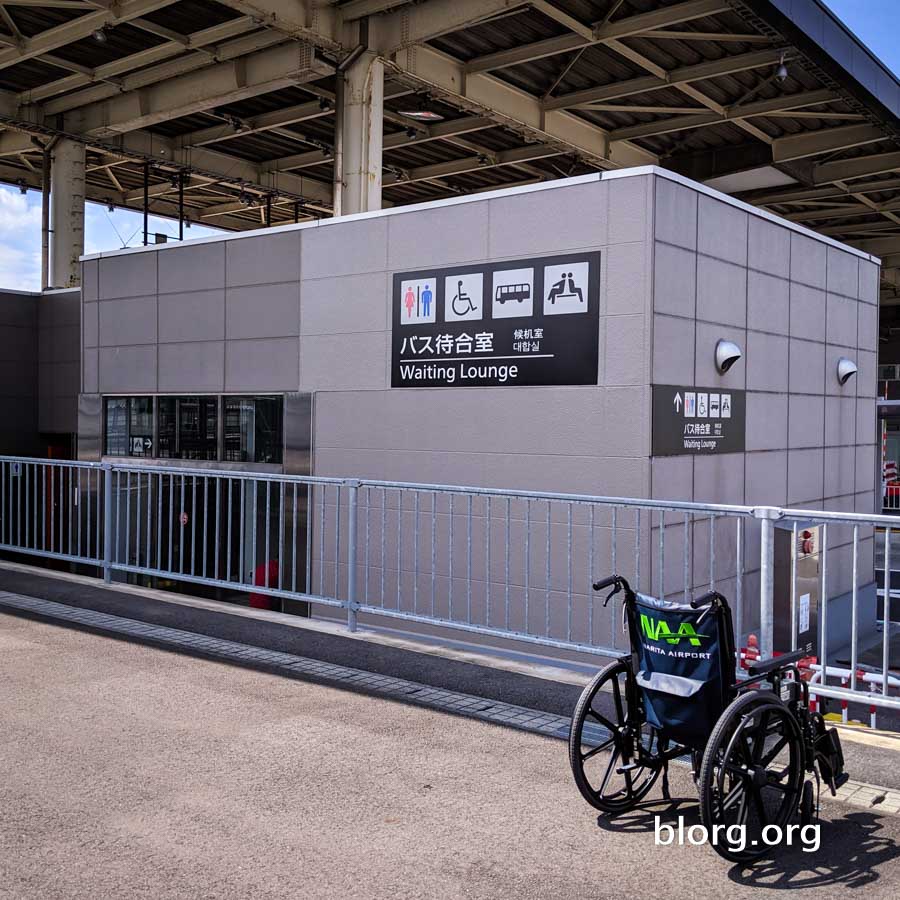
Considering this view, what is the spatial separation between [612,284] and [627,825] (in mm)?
5962

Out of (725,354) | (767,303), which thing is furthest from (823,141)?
(725,354)

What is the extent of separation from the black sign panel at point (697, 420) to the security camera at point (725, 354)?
0.25 meters

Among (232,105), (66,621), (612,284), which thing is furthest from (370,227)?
(232,105)

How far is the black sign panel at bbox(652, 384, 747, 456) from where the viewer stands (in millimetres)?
9367

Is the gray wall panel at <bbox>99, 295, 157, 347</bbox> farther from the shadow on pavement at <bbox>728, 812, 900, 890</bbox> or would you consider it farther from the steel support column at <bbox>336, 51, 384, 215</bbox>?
the shadow on pavement at <bbox>728, 812, 900, 890</bbox>

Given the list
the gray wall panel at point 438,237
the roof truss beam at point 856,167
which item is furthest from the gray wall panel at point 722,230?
the roof truss beam at point 856,167

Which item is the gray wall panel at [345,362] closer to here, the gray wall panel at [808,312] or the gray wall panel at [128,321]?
the gray wall panel at [128,321]

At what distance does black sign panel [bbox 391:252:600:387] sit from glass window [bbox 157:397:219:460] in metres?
3.51

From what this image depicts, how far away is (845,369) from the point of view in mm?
13289

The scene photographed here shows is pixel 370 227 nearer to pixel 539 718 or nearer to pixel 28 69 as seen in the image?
pixel 539 718

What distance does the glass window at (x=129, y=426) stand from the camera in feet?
47.0

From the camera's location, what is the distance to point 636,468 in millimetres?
9219

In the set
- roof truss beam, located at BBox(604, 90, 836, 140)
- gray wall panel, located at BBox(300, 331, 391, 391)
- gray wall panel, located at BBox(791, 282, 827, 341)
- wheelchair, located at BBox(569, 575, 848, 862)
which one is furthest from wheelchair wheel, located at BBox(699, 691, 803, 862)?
roof truss beam, located at BBox(604, 90, 836, 140)

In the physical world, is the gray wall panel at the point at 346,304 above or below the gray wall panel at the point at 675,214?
below
